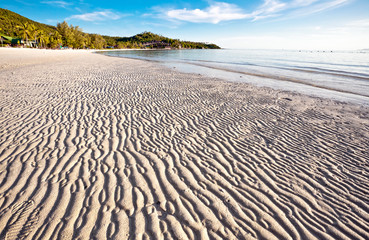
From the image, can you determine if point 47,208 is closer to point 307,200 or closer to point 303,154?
point 307,200

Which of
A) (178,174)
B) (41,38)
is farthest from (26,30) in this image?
(178,174)

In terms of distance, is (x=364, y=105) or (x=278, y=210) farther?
(x=364, y=105)

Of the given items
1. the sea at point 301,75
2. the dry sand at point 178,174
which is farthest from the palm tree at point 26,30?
the dry sand at point 178,174

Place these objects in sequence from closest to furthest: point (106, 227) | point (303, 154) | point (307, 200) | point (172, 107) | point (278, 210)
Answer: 1. point (106, 227)
2. point (278, 210)
3. point (307, 200)
4. point (303, 154)
5. point (172, 107)

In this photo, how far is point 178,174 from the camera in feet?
13.6

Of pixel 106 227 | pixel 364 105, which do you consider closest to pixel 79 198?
pixel 106 227

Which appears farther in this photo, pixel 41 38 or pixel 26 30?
pixel 41 38

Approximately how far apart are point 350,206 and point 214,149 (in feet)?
10.0

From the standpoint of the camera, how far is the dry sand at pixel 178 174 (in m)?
2.97

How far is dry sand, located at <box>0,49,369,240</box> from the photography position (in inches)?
117

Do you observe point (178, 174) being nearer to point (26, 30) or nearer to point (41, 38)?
point (26, 30)

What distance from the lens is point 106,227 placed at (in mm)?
2863

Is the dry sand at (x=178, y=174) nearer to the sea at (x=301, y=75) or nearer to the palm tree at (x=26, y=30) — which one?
the sea at (x=301, y=75)

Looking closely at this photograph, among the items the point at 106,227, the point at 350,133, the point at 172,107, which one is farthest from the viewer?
the point at 172,107
